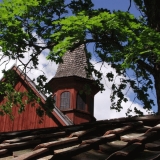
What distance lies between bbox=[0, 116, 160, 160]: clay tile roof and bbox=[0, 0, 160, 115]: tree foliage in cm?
372

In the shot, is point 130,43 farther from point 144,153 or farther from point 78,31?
point 144,153

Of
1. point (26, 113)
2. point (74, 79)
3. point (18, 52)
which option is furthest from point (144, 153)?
point (74, 79)

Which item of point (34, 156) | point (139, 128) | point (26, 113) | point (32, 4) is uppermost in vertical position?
point (32, 4)

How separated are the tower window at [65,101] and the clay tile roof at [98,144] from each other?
17346 mm

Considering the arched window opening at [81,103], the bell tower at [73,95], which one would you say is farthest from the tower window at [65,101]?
the arched window opening at [81,103]

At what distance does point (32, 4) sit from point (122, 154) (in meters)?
6.59

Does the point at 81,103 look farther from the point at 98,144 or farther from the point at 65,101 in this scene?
the point at 98,144

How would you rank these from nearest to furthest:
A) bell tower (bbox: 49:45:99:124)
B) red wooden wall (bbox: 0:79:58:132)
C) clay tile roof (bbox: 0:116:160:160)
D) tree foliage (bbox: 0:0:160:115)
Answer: clay tile roof (bbox: 0:116:160:160) → tree foliage (bbox: 0:0:160:115) → red wooden wall (bbox: 0:79:58:132) → bell tower (bbox: 49:45:99:124)

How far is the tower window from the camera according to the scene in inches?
854

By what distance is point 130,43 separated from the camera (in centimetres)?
791

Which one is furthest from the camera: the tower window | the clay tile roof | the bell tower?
the tower window

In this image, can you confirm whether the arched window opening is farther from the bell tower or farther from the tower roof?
the tower roof

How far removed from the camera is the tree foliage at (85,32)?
25.1 feet

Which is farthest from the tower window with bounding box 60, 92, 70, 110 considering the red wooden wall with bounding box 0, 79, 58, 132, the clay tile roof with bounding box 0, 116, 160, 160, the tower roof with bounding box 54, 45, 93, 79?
the clay tile roof with bounding box 0, 116, 160, 160
